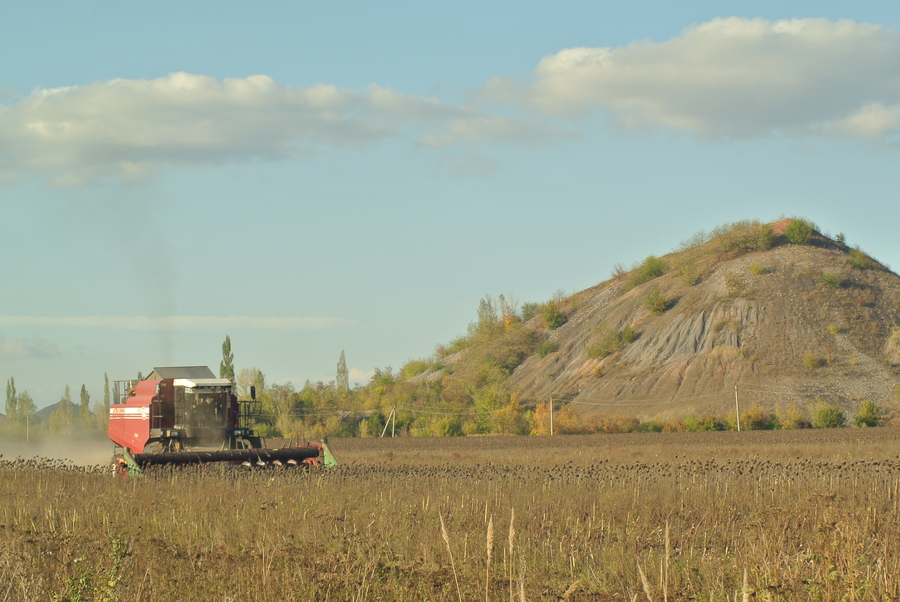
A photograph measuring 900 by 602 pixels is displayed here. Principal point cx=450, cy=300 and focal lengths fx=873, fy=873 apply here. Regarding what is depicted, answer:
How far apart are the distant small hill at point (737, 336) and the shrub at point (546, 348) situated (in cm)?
68

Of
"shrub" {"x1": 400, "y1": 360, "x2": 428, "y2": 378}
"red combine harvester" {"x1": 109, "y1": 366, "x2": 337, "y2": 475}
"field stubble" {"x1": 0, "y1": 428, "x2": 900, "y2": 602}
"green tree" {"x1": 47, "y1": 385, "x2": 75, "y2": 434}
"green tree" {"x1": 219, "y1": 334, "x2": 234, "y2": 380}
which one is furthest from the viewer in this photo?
"shrub" {"x1": 400, "y1": 360, "x2": 428, "y2": 378}

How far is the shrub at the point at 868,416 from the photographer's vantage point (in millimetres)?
61656

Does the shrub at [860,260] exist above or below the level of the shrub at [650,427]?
above

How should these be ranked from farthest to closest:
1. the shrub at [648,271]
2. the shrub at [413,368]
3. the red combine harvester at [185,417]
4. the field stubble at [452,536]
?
the shrub at [413,368] → the shrub at [648,271] → the red combine harvester at [185,417] → the field stubble at [452,536]

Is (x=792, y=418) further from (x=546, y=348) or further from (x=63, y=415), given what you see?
(x=63, y=415)

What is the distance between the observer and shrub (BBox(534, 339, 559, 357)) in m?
96.2

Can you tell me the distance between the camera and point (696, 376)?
7369 cm

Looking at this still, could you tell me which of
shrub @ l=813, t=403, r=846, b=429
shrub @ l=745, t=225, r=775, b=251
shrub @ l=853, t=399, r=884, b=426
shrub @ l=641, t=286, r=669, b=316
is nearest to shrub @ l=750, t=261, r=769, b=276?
shrub @ l=745, t=225, r=775, b=251

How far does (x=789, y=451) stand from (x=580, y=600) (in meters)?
28.3

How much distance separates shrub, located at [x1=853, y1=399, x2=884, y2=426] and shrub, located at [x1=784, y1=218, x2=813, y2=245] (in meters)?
34.5

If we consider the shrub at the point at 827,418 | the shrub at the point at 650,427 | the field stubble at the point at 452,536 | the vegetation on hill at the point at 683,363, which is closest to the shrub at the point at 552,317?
the vegetation on hill at the point at 683,363

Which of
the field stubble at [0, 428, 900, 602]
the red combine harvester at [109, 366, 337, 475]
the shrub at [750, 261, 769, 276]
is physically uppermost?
the shrub at [750, 261, 769, 276]

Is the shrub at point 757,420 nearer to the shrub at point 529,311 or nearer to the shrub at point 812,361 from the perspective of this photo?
the shrub at point 812,361

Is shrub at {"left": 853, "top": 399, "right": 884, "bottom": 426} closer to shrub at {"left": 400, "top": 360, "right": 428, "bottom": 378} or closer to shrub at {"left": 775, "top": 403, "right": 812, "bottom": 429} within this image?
shrub at {"left": 775, "top": 403, "right": 812, "bottom": 429}
